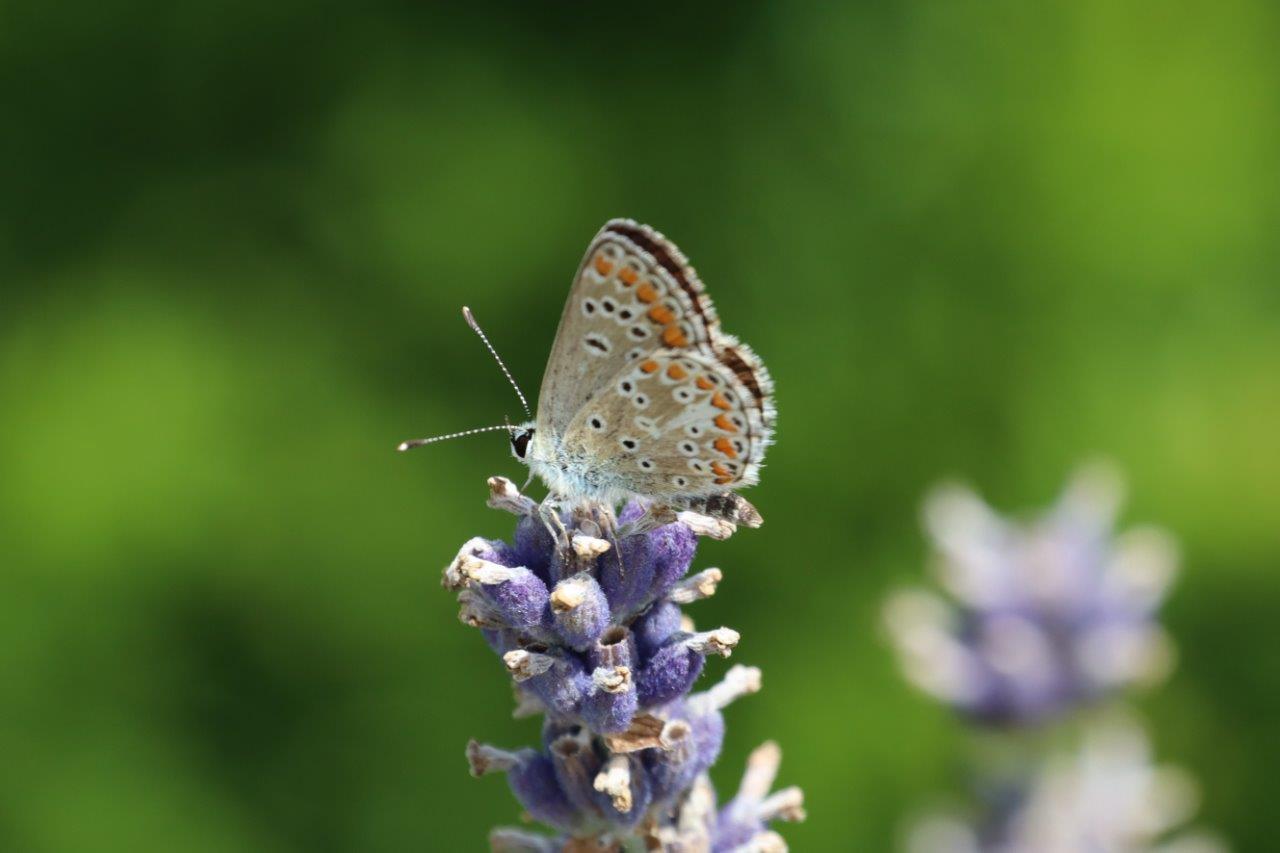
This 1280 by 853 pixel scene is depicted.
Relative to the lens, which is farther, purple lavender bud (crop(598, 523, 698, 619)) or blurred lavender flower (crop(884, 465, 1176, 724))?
blurred lavender flower (crop(884, 465, 1176, 724))

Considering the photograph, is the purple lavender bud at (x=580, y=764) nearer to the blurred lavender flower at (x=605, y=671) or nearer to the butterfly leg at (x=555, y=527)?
the blurred lavender flower at (x=605, y=671)

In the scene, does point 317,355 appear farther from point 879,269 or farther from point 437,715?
point 879,269

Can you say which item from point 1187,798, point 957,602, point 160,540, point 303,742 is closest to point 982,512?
point 957,602

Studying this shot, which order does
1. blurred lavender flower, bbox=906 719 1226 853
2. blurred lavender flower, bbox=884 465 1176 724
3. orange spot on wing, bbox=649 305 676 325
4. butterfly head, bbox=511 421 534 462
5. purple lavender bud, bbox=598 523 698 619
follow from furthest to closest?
blurred lavender flower, bbox=884 465 1176 724
blurred lavender flower, bbox=906 719 1226 853
butterfly head, bbox=511 421 534 462
orange spot on wing, bbox=649 305 676 325
purple lavender bud, bbox=598 523 698 619

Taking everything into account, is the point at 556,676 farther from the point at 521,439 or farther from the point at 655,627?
the point at 521,439

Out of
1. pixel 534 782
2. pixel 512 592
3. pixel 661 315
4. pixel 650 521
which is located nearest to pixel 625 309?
pixel 661 315

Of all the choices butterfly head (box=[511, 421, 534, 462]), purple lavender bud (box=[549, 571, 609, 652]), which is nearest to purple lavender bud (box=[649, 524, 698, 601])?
purple lavender bud (box=[549, 571, 609, 652])

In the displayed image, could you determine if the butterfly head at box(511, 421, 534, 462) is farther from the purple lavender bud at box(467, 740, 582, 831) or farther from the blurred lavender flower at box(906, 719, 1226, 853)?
the blurred lavender flower at box(906, 719, 1226, 853)

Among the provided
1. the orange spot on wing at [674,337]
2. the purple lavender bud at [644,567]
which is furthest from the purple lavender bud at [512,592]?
the orange spot on wing at [674,337]
